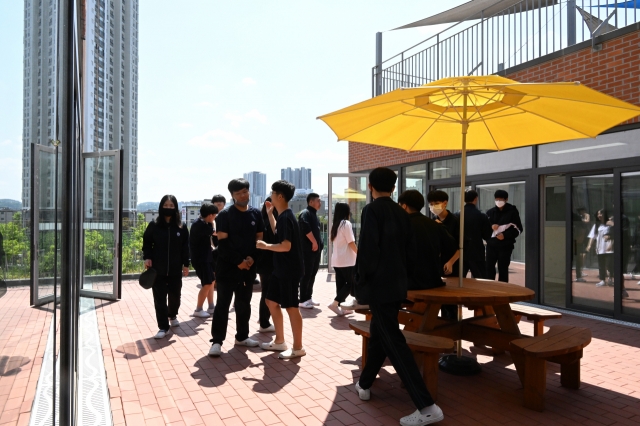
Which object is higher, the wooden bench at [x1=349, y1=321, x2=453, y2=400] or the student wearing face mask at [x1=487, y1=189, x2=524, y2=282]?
the student wearing face mask at [x1=487, y1=189, x2=524, y2=282]

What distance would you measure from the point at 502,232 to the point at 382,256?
4900mm

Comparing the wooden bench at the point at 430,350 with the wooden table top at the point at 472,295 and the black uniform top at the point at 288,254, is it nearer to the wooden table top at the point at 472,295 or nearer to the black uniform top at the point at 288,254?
the wooden table top at the point at 472,295

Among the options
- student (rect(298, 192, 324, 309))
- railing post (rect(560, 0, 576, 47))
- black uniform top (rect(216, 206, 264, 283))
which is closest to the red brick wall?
railing post (rect(560, 0, 576, 47))

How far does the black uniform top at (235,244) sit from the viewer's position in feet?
17.3

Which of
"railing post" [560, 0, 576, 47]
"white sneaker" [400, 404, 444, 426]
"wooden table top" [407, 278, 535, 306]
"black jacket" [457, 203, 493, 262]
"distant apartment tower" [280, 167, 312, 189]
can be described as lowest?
"white sneaker" [400, 404, 444, 426]

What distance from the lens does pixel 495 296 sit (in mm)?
4008

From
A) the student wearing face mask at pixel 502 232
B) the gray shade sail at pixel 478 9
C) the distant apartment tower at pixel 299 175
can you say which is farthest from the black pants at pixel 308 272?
the distant apartment tower at pixel 299 175

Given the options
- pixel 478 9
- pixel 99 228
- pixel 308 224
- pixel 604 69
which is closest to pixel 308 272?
pixel 308 224

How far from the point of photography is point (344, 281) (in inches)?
292

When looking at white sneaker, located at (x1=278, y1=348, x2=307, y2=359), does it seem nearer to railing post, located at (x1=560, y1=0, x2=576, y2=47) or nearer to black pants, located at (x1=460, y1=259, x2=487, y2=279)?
black pants, located at (x1=460, y1=259, x2=487, y2=279)

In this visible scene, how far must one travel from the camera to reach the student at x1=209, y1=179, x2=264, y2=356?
525 centimetres

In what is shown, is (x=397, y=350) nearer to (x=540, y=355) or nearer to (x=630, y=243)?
(x=540, y=355)

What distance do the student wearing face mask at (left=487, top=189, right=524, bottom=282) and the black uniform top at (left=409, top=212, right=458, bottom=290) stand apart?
365 centimetres

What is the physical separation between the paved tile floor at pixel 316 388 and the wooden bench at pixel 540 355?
0.15 metres
